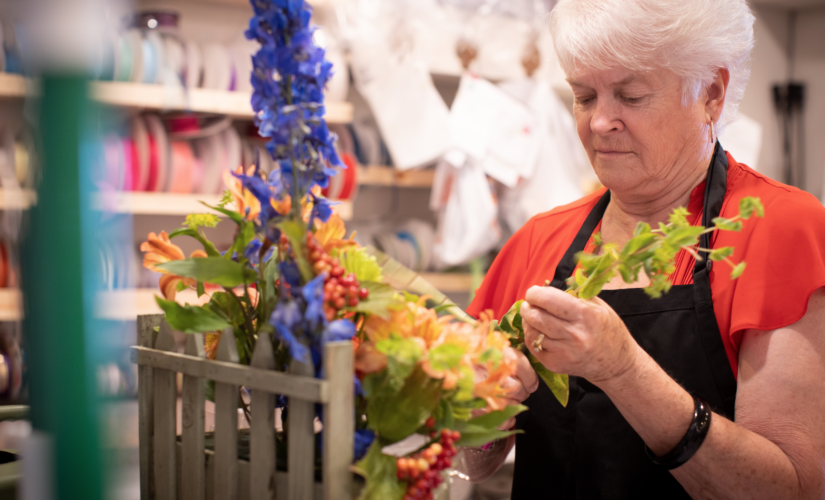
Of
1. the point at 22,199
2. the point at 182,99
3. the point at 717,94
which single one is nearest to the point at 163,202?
the point at 182,99

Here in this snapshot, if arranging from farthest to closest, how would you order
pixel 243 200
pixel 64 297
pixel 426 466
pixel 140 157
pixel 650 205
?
pixel 140 157 < pixel 650 205 < pixel 243 200 < pixel 426 466 < pixel 64 297

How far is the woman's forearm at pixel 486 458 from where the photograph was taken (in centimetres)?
107

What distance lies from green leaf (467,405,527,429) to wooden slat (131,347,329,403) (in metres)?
0.15

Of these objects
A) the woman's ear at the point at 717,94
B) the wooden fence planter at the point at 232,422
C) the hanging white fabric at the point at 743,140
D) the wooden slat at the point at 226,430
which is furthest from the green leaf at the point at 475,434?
the hanging white fabric at the point at 743,140

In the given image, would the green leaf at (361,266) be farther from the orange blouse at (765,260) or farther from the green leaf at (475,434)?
the orange blouse at (765,260)

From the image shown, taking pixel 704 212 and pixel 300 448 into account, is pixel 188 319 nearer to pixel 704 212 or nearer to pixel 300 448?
pixel 300 448

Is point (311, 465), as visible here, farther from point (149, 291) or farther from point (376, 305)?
point (149, 291)

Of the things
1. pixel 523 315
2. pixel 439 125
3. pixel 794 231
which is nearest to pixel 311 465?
pixel 523 315


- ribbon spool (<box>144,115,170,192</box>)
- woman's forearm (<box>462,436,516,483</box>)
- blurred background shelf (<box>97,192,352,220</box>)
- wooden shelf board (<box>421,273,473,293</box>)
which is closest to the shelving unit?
ribbon spool (<box>144,115,170,192</box>)

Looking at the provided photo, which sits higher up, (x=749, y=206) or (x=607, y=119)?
(x=607, y=119)

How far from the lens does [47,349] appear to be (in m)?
0.32

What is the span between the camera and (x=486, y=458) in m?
1.08

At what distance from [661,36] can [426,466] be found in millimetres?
687

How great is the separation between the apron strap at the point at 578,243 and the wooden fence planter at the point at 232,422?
0.59m
